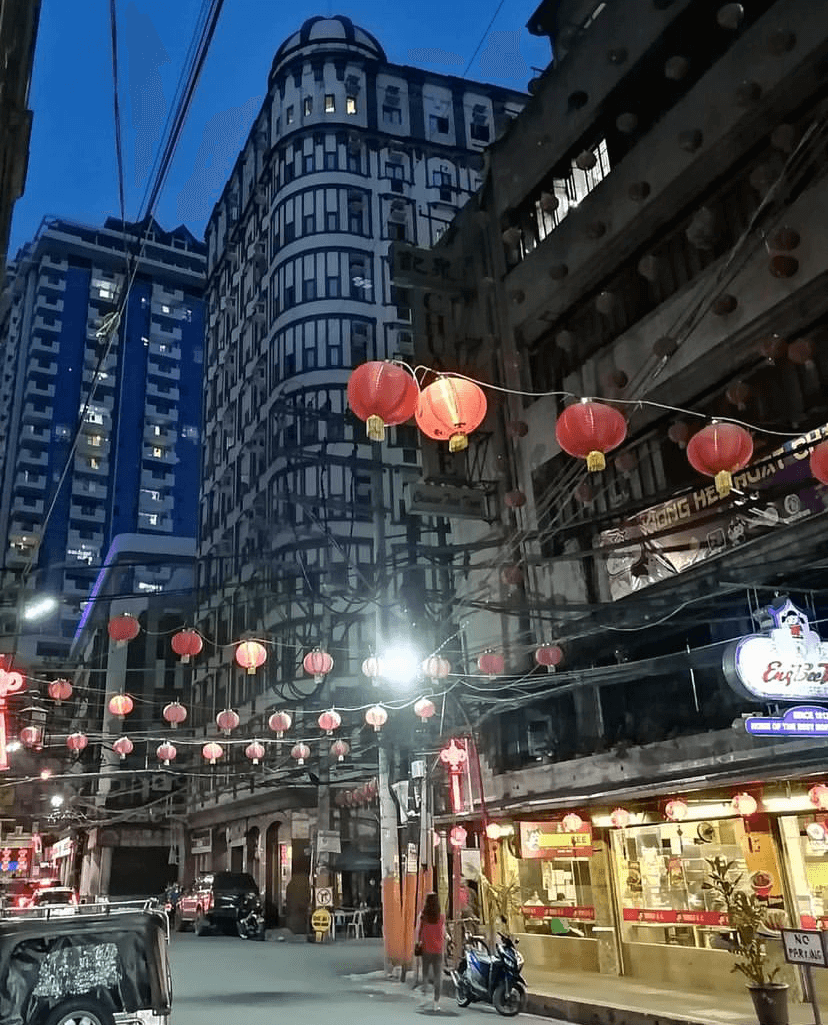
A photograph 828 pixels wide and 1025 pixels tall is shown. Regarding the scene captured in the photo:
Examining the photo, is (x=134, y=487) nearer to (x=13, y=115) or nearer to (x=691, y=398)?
(x=13, y=115)

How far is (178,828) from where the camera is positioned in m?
52.0

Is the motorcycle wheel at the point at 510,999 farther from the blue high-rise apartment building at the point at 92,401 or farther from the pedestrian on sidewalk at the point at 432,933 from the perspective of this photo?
the blue high-rise apartment building at the point at 92,401

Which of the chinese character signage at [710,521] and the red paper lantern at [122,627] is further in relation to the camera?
the red paper lantern at [122,627]

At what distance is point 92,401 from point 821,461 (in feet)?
306

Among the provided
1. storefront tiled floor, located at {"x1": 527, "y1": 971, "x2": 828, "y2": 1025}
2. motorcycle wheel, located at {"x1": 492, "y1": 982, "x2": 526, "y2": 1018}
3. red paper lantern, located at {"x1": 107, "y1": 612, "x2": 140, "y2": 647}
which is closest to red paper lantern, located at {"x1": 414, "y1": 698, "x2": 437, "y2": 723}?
storefront tiled floor, located at {"x1": 527, "y1": 971, "x2": 828, "y2": 1025}

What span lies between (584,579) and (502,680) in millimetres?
2886

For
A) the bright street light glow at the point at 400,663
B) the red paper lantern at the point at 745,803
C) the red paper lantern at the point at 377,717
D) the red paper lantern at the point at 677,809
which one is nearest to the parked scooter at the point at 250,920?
the red paper lantern at the point at 377,717

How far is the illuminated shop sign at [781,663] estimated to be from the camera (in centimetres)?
1035

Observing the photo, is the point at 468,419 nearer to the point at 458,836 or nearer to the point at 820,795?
the point at 820,795

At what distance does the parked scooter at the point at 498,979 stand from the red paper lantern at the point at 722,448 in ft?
29.3

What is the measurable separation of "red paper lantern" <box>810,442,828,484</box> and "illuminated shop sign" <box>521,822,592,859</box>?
10.1 metres

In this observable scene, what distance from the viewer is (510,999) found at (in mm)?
13773

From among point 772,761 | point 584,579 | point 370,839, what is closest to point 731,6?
point 584,579

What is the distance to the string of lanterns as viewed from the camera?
8.16 metres
